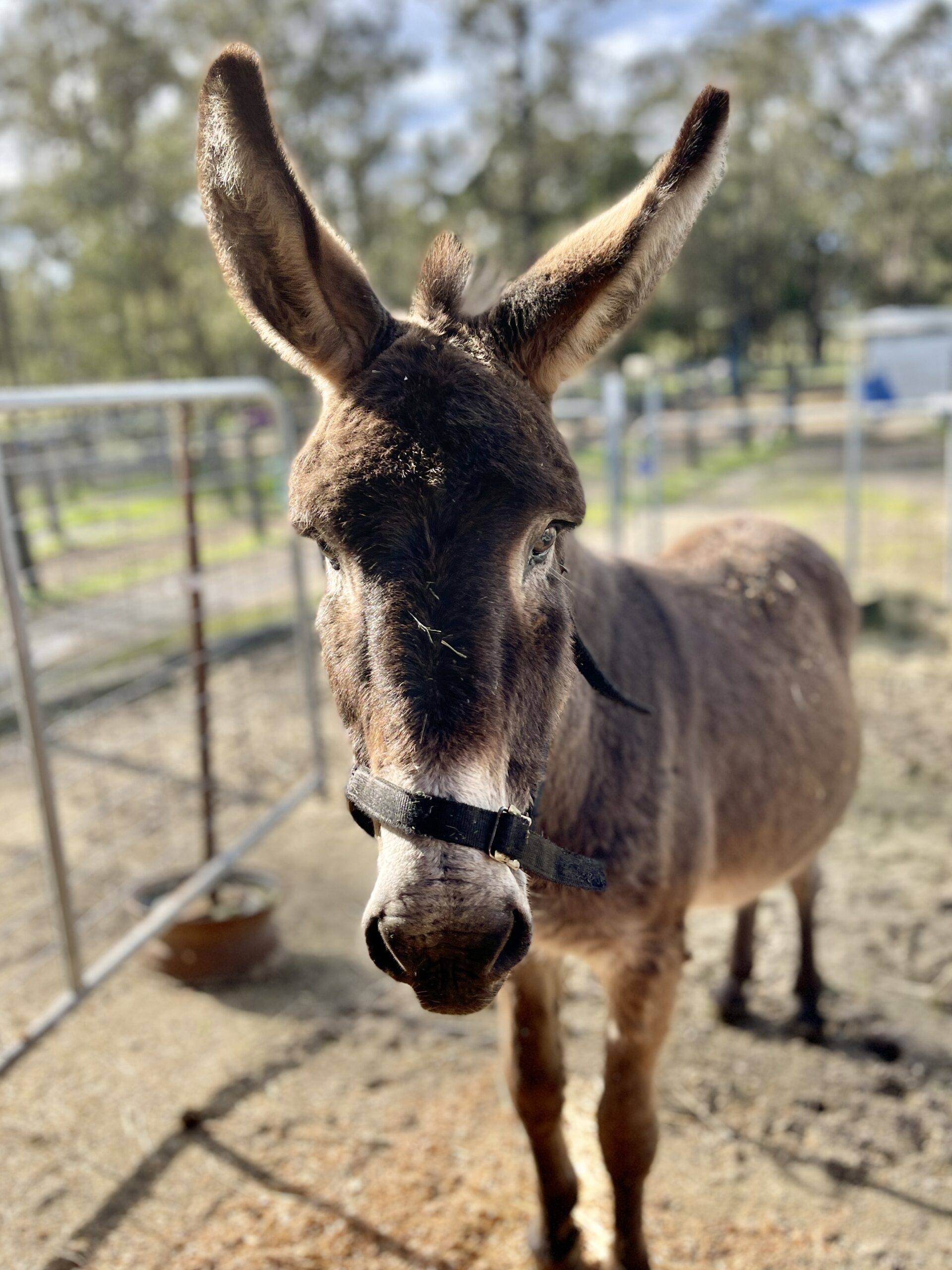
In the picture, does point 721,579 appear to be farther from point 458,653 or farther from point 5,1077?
point 5,1077

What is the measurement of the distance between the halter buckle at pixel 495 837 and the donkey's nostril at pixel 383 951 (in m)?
0.20

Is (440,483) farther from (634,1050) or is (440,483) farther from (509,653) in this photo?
(634,1050)

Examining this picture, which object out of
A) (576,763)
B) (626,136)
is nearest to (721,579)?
(576,763)

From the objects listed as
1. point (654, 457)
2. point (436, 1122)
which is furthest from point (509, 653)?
point (654, 457)

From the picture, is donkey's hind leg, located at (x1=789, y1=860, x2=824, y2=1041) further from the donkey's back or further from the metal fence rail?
the metal fence rail

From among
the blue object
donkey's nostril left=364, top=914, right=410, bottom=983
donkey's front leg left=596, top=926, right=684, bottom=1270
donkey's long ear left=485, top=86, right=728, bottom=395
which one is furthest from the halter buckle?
the blue object

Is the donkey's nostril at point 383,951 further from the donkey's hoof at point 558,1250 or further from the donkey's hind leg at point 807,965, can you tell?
the donkey's hind leg at point 807,965

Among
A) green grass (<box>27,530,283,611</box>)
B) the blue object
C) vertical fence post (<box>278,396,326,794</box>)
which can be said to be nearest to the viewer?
vertical fence post (<box>278,396,326,794</box>)

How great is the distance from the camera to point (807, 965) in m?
3.78

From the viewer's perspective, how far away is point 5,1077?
3.57 m

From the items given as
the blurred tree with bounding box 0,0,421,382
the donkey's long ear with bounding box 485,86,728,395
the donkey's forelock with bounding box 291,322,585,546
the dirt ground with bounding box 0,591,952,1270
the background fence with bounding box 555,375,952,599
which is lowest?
the dirt ground with bounding box 0,591,952,1270

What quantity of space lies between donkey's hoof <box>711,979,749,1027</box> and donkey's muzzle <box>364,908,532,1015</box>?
2.61 metres

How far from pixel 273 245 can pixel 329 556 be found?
64 cm

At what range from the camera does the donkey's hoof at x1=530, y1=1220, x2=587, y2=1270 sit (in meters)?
2.70
